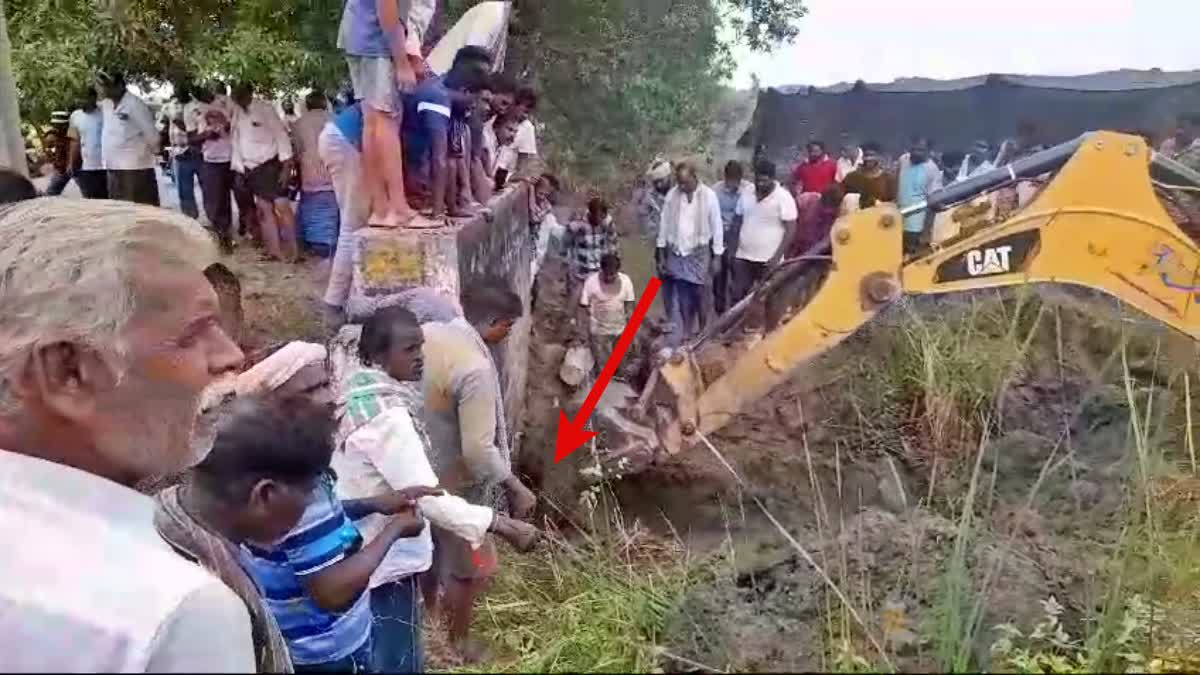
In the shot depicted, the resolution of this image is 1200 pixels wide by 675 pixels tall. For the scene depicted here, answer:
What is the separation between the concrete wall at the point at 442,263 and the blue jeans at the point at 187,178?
1.26m

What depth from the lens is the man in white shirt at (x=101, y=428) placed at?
74 centimetres

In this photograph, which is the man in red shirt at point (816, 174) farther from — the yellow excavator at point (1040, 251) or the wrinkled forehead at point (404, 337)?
the wrinkled forehead at point (404, 337)

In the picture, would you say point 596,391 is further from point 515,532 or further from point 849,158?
point 515,532

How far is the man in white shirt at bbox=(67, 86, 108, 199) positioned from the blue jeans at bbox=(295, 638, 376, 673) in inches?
105

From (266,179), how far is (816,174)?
1.89 metres

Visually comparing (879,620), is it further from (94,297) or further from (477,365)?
(477,365)

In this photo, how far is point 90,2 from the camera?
10.2 feet

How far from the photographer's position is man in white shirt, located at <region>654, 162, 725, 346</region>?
320 centimetres

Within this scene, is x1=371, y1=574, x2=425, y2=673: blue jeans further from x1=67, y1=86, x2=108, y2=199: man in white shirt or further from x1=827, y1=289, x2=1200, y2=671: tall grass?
x1=67, y1=86, x2=108, y2=199: man in white shirt

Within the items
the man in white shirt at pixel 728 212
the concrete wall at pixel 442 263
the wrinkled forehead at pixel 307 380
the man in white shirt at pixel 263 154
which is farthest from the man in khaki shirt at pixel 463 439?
the man in white shirt at pixel 263 154

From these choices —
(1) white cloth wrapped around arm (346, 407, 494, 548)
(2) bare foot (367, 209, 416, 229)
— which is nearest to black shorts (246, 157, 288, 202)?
(2) bare foot (367, 209, 416, 229)

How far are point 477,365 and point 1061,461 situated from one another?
1.23m

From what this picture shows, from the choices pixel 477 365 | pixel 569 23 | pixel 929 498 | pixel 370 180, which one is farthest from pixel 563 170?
pixel 929 498

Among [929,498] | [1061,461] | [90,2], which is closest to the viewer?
[929,498]
